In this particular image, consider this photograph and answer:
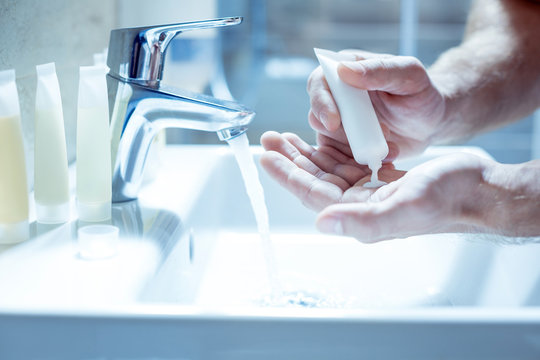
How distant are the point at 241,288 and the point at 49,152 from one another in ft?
0.87

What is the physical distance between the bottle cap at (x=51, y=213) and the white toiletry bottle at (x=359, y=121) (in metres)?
0.28

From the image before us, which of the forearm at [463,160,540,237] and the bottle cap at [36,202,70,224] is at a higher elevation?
the forearm at [463,160,540,237]

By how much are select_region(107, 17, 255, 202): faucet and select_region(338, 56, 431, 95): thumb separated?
0.34ft

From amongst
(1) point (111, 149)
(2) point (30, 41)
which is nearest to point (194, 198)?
(1) point (111, 149)

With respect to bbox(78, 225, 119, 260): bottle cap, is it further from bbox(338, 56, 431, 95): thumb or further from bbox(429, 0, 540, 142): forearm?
bbox(429, 0, 540, 142): forearm

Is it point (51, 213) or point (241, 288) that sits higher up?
point (51, 213)

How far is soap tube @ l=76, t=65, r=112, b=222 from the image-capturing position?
546mm

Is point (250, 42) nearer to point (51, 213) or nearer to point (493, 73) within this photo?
point (493, 73)

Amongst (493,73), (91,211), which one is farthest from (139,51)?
(493,73)

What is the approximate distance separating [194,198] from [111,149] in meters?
0.12

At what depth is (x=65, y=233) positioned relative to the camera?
1.73 ft

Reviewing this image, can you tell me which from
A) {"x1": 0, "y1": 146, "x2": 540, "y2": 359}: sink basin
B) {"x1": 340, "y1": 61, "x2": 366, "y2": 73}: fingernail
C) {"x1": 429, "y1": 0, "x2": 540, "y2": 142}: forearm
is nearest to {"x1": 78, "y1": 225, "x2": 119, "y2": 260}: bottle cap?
{"x1": 0, "y1": 146, "x2": 540, "y2": 359}: sink basin

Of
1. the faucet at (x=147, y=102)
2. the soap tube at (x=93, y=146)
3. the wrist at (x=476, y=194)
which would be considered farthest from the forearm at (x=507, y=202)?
the soap tube at (x=93, y=146)

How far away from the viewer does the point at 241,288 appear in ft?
2.21
